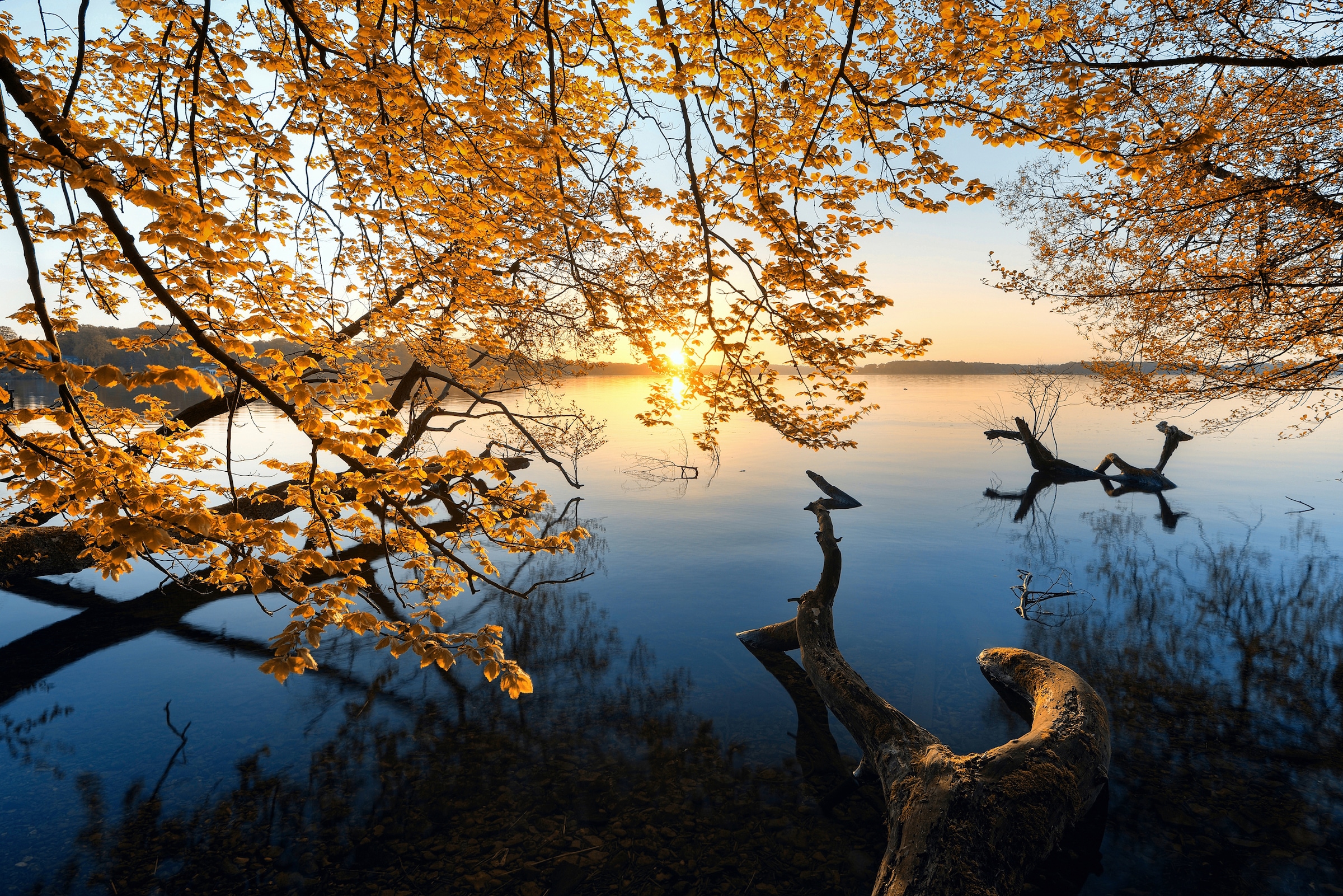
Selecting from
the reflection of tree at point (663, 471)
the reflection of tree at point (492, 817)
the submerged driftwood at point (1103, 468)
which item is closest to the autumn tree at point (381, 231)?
the reflection of tree at point (492, 817)

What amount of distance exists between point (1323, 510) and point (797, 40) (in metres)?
30.3

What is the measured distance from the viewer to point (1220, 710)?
8.87 meters

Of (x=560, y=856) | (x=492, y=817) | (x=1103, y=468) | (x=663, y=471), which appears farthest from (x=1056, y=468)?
(x=492, y=817)

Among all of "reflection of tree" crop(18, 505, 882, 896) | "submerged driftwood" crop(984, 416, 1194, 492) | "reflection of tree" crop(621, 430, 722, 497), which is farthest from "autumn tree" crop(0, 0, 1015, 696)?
"submerged driftwood" crop(984, 416, 1194, 492)

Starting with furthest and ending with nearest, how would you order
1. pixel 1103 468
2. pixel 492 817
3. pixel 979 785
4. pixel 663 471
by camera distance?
1. pixel 663 471
2. pixel 1103 468
3. pixel 492 817
4. pixel 979 785

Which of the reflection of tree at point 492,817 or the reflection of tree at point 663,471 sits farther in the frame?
the reflection of tree at point 663,471

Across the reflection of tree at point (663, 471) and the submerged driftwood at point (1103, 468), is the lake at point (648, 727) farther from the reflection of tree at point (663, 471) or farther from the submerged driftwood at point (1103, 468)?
the reflection of tree at point (663, 471)

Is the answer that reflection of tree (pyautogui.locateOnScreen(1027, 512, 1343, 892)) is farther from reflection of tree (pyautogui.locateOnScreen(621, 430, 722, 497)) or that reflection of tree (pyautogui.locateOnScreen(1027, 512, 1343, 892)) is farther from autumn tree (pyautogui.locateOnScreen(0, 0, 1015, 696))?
reflection of tree (pyautogui.locateOnScreen(621, 430, 722, 497))

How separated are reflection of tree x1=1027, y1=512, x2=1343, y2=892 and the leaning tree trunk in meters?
0.97

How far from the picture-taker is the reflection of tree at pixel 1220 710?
609 centimetres

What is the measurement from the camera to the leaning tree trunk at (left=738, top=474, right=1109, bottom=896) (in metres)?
5.12

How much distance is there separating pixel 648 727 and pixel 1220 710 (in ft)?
28.5

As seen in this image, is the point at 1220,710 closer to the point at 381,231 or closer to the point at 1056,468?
the point at 381,231

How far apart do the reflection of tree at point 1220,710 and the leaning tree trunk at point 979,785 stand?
975mm
